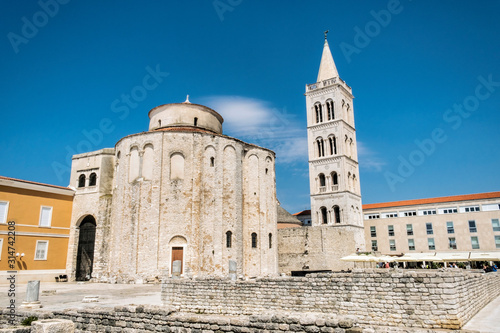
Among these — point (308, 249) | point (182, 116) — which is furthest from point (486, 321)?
point (308, 249)

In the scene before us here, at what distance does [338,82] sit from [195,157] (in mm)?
30976

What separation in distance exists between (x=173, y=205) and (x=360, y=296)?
17.3 meters

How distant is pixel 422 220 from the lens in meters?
51.8

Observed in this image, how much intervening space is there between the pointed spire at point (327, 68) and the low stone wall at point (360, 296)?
139ft

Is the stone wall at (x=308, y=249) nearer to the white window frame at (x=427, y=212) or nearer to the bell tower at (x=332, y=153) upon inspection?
the bell tower at (x=332, y=153)

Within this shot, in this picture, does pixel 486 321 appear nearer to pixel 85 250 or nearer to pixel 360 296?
pixel 360 296

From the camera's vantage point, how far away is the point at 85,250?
3017 cm

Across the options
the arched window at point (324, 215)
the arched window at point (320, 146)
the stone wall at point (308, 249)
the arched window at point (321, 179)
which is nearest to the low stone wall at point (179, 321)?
the stone wall at point (308, 249)

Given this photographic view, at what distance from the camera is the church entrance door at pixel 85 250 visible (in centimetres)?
2981

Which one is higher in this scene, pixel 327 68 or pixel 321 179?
pixel 327 68

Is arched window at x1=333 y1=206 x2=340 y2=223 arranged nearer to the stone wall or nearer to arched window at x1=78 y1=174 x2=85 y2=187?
the stone wall

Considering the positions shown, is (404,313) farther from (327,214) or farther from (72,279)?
(327,214)

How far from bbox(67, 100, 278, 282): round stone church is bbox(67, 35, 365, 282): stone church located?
7 cm

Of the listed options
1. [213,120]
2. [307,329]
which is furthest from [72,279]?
[307,329]
